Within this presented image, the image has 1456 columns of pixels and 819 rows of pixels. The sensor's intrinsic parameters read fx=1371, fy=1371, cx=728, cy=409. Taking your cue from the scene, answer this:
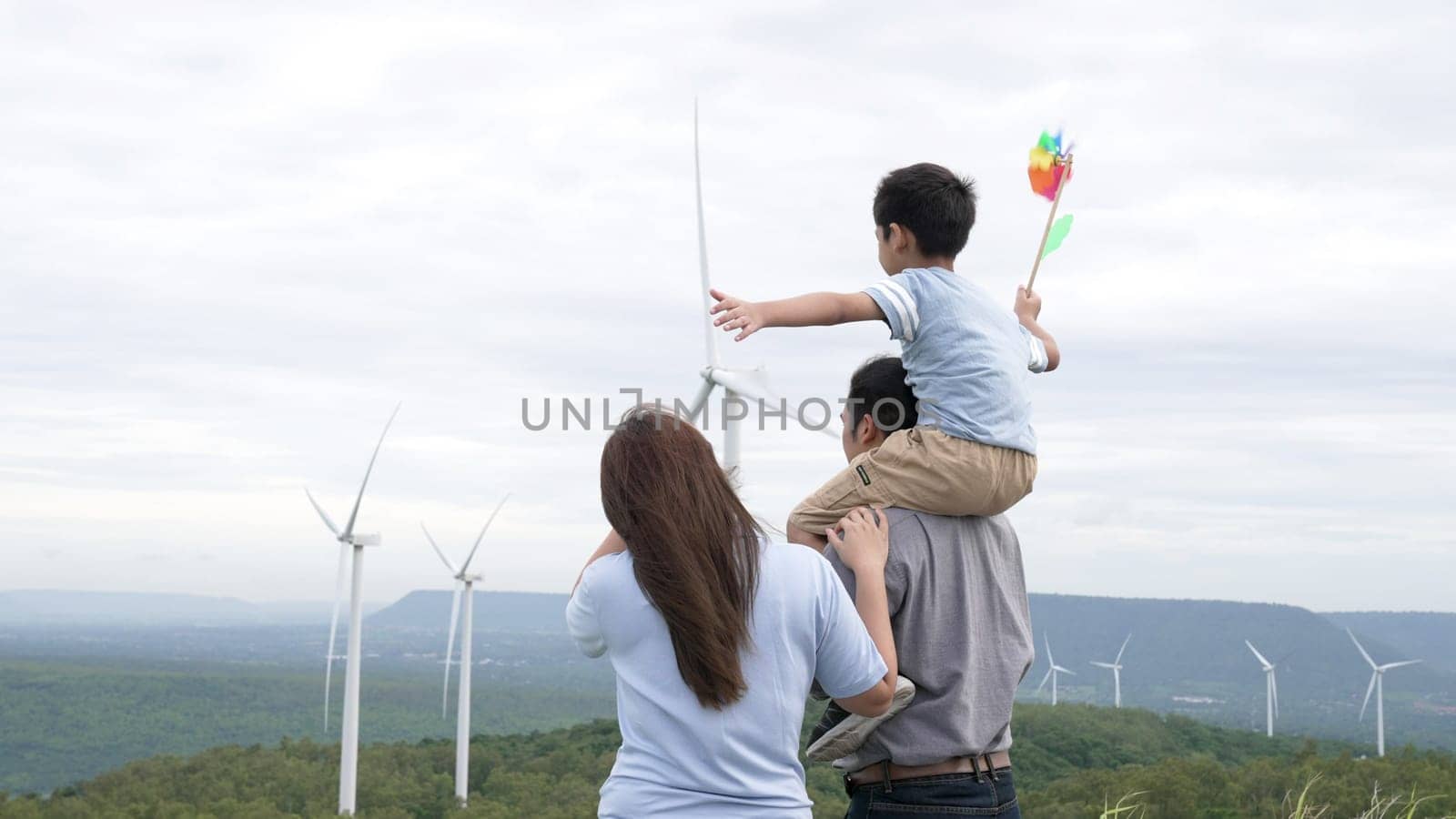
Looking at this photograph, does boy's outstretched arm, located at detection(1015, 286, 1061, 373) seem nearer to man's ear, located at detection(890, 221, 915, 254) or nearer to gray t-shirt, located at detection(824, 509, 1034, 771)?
man's ear, located at detection(890, 221, 915, 254)

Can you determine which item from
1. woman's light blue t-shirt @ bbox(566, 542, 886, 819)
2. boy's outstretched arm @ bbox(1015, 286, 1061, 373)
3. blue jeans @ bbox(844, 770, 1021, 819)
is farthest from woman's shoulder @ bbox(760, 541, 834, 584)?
boy's outstretched arm @ bbox(1015, 286, 1061, 373)

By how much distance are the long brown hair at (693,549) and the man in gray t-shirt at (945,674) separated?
2.19ft

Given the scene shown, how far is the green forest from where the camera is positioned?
158 ft

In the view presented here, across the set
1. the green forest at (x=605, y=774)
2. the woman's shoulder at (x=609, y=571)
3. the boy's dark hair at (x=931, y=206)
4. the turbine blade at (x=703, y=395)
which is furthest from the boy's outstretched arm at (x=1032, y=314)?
the green forest at (x=605, y=774)

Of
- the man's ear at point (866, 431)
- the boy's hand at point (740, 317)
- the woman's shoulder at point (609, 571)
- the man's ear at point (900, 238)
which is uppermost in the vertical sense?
the man's ear at point (900, 238)

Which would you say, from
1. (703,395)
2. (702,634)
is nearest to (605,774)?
(703,395)

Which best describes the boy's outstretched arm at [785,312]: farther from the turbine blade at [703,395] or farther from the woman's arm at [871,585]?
the turbine blade at [703,395]

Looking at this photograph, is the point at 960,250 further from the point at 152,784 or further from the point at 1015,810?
the point at 152,784

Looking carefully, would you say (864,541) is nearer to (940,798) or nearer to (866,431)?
(866,431)

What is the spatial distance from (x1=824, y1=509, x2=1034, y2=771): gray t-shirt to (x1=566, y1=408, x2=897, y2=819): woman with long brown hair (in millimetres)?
459

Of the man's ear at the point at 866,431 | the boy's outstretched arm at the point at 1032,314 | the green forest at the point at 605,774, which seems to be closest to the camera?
the man's ear at the point at 866,431

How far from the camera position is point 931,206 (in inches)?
187

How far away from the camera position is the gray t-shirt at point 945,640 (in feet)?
14.6

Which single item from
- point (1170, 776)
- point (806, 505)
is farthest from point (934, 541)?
point (1170, 776)
